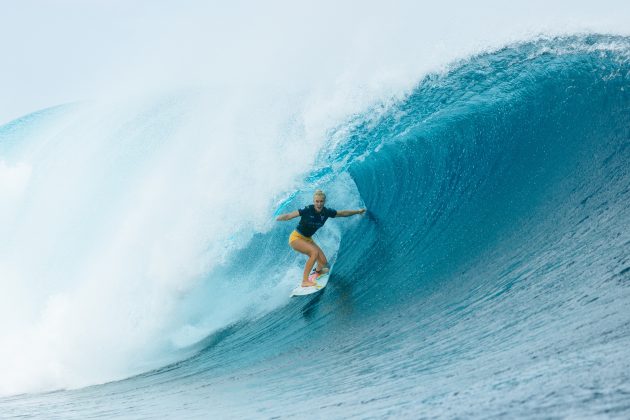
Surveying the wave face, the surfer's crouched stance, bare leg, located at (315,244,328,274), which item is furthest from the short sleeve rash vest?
the wave face

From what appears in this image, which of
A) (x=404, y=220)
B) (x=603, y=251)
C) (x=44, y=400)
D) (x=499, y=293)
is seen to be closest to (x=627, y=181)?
(x=603, y=251)

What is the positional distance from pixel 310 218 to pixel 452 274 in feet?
5.74

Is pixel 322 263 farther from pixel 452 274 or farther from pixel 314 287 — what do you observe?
pixel 452 274

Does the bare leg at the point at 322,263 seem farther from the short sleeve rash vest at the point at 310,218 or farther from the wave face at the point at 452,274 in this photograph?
the short sleeve rash vest at the point at 310,218

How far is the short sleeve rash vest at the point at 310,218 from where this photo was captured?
658cm

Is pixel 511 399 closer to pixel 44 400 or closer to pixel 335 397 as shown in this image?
pixel 335 397

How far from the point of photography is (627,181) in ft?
18.7

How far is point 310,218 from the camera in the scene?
21.8 feet

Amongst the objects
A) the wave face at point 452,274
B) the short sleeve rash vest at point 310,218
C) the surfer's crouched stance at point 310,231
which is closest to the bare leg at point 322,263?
the surfer's crouched stance at point 310,231

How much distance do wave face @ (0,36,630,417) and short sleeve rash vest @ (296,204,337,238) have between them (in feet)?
2.37

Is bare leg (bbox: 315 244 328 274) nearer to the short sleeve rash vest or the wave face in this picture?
the wave face

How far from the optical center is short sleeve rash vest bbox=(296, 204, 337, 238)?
6.58 metres

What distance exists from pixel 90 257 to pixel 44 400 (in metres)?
2.76

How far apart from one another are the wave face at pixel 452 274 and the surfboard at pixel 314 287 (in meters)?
0.11
